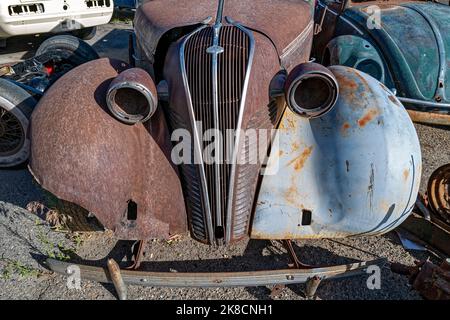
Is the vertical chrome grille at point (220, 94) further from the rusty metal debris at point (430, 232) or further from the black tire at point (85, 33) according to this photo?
the black tire at point (85, 33)

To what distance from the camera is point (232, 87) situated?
88.4 inches

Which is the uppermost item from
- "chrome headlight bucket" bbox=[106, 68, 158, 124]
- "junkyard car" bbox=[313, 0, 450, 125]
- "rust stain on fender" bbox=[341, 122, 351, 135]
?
"chrome headlight bucket" bbox=[106, 68, 158, 124]

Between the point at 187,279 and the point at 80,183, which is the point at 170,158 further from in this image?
the point at 187,279

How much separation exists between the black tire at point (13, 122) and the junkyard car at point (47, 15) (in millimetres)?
3159

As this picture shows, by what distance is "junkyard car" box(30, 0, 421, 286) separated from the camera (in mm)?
2301

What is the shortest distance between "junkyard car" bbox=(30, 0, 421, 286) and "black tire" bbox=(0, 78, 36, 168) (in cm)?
119

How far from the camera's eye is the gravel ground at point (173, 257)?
272 cm

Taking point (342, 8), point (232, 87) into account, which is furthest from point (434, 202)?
point (342, 8)

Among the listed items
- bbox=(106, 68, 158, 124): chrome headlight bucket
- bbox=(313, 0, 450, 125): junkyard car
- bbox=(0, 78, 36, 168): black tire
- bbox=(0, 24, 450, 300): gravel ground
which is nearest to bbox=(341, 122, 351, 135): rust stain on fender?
bbox=(0, 24, 450, 300): gravel ground

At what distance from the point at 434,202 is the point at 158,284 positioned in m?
2.31

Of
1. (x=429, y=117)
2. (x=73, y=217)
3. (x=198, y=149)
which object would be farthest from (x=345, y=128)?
(x=429, y=117)

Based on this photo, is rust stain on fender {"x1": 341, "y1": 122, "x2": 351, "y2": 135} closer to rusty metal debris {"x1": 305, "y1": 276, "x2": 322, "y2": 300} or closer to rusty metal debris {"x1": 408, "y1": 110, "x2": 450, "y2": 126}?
rusty metal debris {"x1": 305, "y1": 276, "x2": 322, "y2": 300}

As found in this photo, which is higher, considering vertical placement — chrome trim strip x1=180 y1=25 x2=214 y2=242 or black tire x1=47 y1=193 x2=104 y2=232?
chrome trim strip x1=180 y1=25 x2=214 y2=242

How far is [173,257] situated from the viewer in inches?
118
